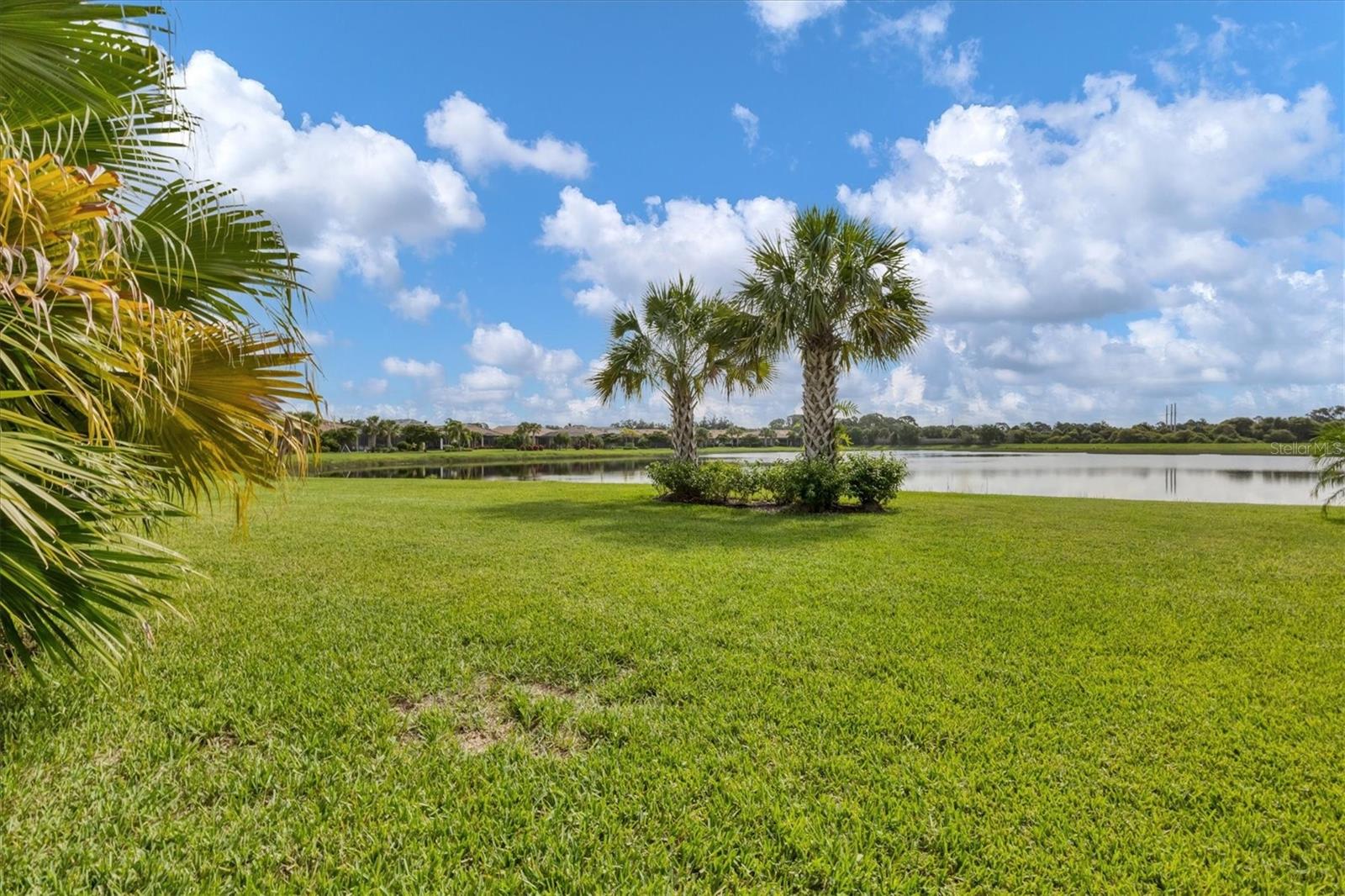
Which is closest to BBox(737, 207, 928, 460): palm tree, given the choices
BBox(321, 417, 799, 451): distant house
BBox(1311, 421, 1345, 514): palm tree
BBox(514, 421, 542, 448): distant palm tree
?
BBox(1311, 421, 1345, 514): palm tree

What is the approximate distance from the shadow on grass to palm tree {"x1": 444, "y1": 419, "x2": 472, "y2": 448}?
6980cm

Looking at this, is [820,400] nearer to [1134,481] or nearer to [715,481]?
[715,481]

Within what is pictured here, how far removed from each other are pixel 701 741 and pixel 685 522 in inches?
271

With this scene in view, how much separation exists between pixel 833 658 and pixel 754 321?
367 inches

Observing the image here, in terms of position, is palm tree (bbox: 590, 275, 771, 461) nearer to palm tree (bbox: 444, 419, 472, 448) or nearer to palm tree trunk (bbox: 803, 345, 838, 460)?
palm tree trunk (bbox: 803, 345, 838, 460)

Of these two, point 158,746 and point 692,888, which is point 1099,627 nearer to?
point 692,888

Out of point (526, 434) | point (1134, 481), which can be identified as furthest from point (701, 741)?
point (526, 434)

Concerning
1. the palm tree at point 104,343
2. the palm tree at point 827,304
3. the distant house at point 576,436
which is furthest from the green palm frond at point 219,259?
the distant house at point 576,436

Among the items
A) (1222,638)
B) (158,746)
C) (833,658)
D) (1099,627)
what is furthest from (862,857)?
(1222,638)

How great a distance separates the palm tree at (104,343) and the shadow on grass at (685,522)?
4.88 m

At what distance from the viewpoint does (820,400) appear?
1161 centimetres

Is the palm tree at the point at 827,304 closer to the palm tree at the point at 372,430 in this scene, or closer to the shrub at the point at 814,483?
the shrub at the point at 814,483

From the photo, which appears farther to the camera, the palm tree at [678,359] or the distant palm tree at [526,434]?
the distant palm tree at [526,434]

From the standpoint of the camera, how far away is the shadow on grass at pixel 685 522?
7727 mm
